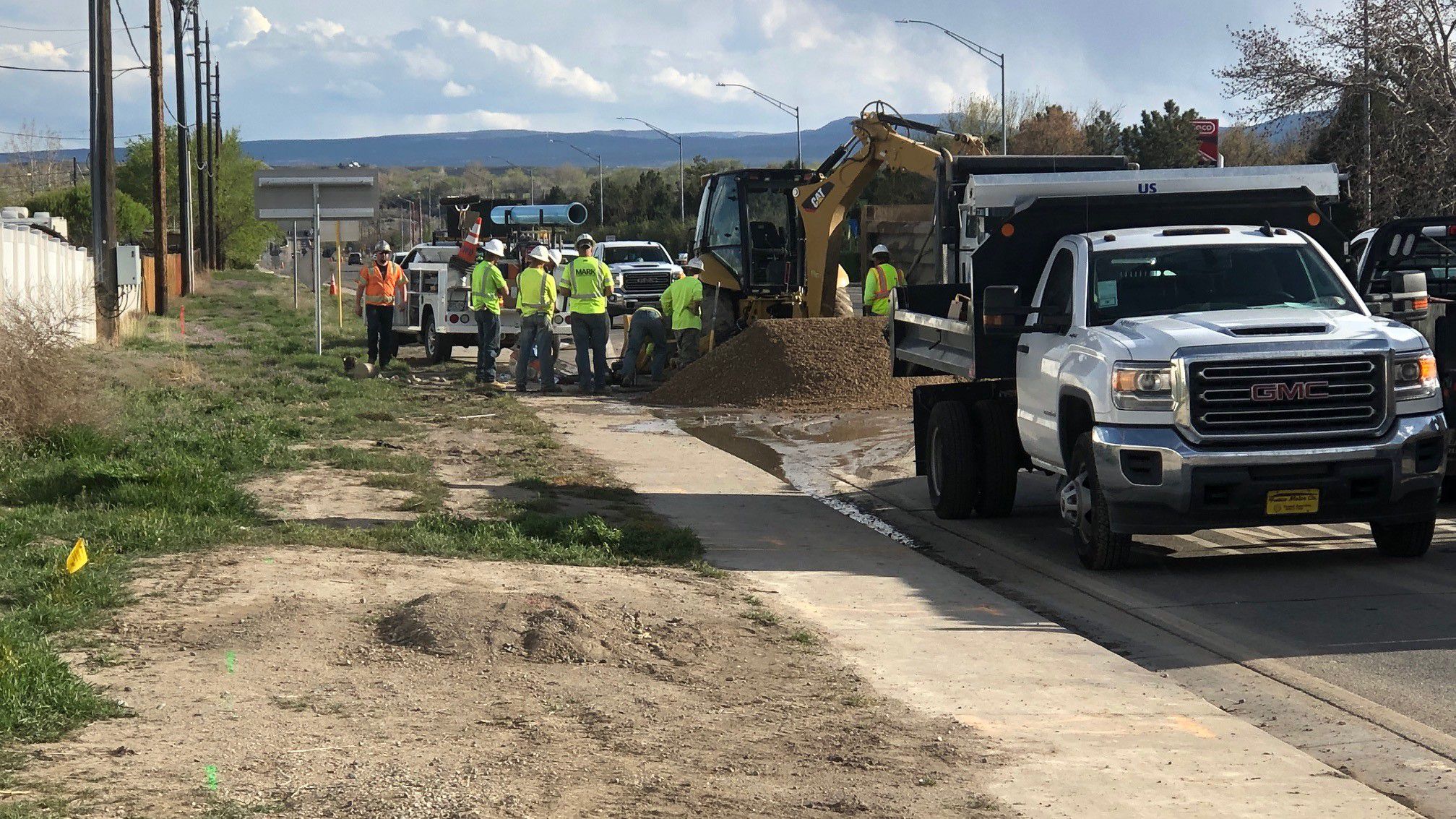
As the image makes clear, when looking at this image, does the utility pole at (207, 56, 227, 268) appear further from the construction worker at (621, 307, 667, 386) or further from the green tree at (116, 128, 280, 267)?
the construction worker at (621, 307, 667, 386)

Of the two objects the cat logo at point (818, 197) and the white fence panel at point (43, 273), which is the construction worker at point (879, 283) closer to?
the cat logo at point (818, 197)

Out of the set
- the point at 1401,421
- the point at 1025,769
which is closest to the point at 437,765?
the point at 1025,769

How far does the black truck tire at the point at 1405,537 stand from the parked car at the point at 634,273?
82.0ft

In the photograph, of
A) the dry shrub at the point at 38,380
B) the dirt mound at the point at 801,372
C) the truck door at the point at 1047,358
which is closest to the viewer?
the truck door at the point at 1047,358

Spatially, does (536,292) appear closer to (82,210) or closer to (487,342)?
(487,342)

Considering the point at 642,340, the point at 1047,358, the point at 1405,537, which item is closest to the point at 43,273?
the point at 642,340

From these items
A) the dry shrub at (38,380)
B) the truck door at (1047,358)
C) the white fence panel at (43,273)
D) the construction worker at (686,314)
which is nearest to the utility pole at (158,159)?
the white fence panel at (43,273)

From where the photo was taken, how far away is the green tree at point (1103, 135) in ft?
188

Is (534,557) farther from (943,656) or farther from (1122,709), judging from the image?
(1122,709)

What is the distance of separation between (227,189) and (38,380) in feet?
247

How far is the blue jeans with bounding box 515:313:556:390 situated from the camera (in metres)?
23.6

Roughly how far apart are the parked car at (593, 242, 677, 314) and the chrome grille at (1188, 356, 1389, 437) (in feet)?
83.3

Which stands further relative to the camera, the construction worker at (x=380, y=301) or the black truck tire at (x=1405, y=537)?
the construction worker at (x=380, y=301)

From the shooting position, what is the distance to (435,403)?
21.4 metres
